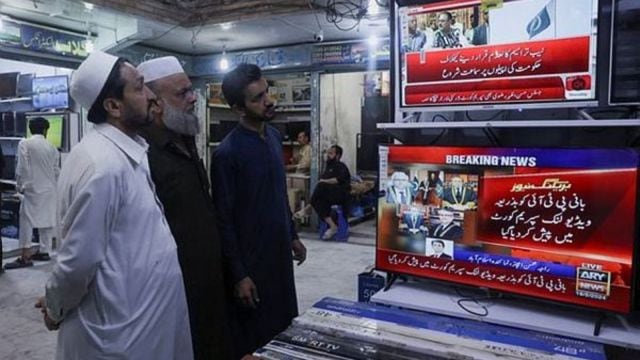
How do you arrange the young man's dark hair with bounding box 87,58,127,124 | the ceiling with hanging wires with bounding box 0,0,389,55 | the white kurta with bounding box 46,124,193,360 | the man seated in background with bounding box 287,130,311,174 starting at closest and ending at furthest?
the white kurta with bounding box 46,124,193,360, the young man's dark hair with bounding box 87,58,127,124, the ceiling with hanging wires with bounding box 0,0,389,55, the man seated in background with bounding box 287,130,311,174

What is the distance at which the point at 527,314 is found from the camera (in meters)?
1.83

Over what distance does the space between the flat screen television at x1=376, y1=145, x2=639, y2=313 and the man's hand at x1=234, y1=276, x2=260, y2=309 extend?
568mm

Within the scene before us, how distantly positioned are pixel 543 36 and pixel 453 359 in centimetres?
119

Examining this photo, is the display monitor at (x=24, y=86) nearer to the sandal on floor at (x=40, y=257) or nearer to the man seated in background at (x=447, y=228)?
the sandal on floor at (x=40, y=257)

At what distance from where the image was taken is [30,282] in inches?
173

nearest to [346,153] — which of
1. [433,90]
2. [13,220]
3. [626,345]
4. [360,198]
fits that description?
[360,198]

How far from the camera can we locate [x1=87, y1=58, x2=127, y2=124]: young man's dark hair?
141 centimetres

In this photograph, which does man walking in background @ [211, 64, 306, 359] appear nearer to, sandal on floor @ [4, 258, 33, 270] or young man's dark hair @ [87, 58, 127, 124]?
young man's dark hair @ [87, 58, 127, 124]

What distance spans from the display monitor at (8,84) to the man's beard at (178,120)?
18.5ft

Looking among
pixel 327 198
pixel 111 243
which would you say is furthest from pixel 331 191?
pixel 111 243

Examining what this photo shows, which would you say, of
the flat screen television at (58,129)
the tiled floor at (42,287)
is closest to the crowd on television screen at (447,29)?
the tiled floor at (42,287)

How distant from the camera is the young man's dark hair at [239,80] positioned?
1945mm

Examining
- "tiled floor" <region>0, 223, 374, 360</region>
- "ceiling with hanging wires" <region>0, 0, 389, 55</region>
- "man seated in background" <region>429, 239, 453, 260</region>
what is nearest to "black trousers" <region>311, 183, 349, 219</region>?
"tiled floor" <region>0, 223, 374, 360</region>

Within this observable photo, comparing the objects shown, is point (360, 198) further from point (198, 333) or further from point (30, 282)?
point (198, 333)
